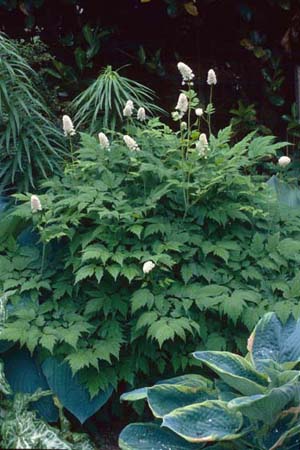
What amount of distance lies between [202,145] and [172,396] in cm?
124

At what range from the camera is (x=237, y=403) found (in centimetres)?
265

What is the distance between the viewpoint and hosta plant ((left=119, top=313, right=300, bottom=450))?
8.99 ft

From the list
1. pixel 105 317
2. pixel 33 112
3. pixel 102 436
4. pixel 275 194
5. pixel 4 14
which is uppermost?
pixel 4 14

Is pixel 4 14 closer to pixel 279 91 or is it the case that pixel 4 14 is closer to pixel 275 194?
pixel 279 91

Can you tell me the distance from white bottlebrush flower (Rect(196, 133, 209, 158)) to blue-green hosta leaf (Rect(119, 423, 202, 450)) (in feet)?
4.44

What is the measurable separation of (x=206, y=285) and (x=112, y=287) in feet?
1.44

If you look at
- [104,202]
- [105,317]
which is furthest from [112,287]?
[104,202]

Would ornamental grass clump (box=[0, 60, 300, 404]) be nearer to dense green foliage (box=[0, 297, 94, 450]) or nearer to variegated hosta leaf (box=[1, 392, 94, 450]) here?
dense green foliage (box=[0, 297, 94, 450])

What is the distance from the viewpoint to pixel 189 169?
3586mm

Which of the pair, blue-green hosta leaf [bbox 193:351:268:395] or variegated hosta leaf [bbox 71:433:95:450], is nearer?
blue-green hosta leaf [bbox 193:351:268:395]

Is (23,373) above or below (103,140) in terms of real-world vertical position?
below

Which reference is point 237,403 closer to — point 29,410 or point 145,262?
point 145,262

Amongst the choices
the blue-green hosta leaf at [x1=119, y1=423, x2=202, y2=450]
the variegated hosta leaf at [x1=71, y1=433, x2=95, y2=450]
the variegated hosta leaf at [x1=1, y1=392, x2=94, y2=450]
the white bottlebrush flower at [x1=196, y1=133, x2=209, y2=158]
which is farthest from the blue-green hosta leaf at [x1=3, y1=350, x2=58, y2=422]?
the white bottlebrush flower at [x1=196, y1=133, x2=209, y2=158]

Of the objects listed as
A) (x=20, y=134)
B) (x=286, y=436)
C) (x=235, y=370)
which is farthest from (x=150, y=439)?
(x=20, y=134)
